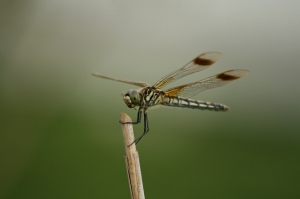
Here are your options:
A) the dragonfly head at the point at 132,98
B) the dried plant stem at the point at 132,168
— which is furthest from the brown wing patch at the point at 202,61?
the dried plant stem at the point at 132,168

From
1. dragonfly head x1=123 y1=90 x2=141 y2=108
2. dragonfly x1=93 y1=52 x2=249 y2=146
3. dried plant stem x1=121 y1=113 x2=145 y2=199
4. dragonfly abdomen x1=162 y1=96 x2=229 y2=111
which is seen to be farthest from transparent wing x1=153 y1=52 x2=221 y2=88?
dried plant stem x1=121 y1=113 x2=145 y2=199

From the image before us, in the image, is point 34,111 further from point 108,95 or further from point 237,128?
point 237,128

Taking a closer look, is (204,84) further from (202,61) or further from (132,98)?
(132,98)

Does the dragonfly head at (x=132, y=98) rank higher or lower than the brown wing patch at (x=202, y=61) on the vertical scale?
lower

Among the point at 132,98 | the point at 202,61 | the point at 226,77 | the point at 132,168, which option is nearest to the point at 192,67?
the point at 202,61

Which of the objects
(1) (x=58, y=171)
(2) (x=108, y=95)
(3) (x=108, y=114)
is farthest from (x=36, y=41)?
(2) (x=108, y=95)

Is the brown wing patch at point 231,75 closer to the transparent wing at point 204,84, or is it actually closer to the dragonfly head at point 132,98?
the transparent wing at point 204,84

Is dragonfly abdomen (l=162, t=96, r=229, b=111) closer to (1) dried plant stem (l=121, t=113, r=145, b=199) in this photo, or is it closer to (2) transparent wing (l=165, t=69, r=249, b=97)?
(2) transparent wing (l=165, t=69, r=249, b=97)
